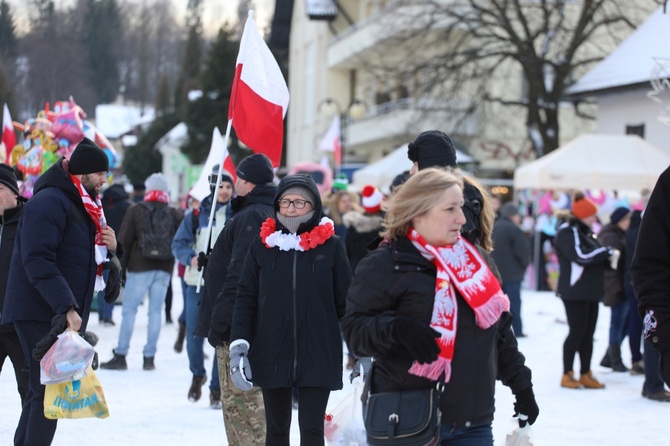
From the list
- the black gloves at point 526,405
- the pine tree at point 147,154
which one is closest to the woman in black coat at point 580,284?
the black gloves at point 526,405

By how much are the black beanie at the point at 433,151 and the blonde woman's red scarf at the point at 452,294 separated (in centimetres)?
153

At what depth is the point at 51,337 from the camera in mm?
5805

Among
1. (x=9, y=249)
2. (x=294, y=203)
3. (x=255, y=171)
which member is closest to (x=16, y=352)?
(x=9, y=249)

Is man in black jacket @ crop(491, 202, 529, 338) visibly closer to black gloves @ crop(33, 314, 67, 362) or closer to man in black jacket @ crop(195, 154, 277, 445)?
man in black jacket @ crop(195, 154, 277, 445)

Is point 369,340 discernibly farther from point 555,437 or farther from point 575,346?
point 575,346

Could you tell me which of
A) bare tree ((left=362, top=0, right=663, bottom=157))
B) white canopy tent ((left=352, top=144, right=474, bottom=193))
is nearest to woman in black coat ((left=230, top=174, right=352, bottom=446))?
white canopy tent ((left=352, top=144, right=474, bottom=193))

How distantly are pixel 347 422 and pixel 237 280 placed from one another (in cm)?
108

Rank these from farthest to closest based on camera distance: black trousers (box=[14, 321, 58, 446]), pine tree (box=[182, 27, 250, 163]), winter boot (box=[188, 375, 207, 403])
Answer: pine tree (box=[182, 27, 250, 163])
winter boot (box=[188, 375, 207, 403])
black trousers (box=[14, 321, 58, 446])

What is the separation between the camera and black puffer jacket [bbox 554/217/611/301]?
10.8m

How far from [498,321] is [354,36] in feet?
118

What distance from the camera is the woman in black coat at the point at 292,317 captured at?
5.75m

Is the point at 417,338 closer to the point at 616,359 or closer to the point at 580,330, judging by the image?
the point at 580,330

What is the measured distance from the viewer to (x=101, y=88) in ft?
317

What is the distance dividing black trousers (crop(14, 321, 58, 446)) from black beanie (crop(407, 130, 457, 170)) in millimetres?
2148
